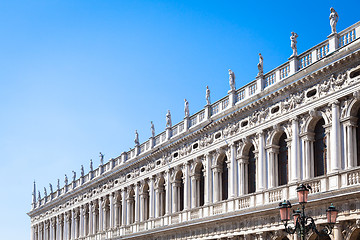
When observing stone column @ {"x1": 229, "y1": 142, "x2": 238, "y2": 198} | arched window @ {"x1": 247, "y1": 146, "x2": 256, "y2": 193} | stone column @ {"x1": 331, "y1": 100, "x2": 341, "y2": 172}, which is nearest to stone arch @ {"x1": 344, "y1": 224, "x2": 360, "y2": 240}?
stone column @ {"x1": 331, "y1": 100, "x2": 341, "y2": 172}

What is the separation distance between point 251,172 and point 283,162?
8.66 ft

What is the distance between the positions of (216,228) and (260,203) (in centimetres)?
411

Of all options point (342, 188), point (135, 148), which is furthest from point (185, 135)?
point (342, 188)

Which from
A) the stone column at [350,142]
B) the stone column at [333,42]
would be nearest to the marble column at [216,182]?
the stone column at [350,142]

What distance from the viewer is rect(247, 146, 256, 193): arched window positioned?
3077 cm

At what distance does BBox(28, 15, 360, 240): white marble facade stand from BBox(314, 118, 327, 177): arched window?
41mm

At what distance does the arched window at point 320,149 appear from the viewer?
85.8 ft

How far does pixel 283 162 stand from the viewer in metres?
28.8

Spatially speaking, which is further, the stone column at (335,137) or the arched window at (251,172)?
the arched window at (251,172)

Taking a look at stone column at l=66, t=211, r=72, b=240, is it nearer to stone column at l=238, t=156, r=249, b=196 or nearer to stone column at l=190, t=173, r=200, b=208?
stone column at l=190, t=173, r=200, b=208

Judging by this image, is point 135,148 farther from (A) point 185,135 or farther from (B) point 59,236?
(B) point 59,236

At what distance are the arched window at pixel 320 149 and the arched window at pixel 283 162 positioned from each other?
81.4 inches

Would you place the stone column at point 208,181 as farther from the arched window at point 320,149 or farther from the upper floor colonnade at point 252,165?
the arched window at point 320,149

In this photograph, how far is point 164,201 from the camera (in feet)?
133
